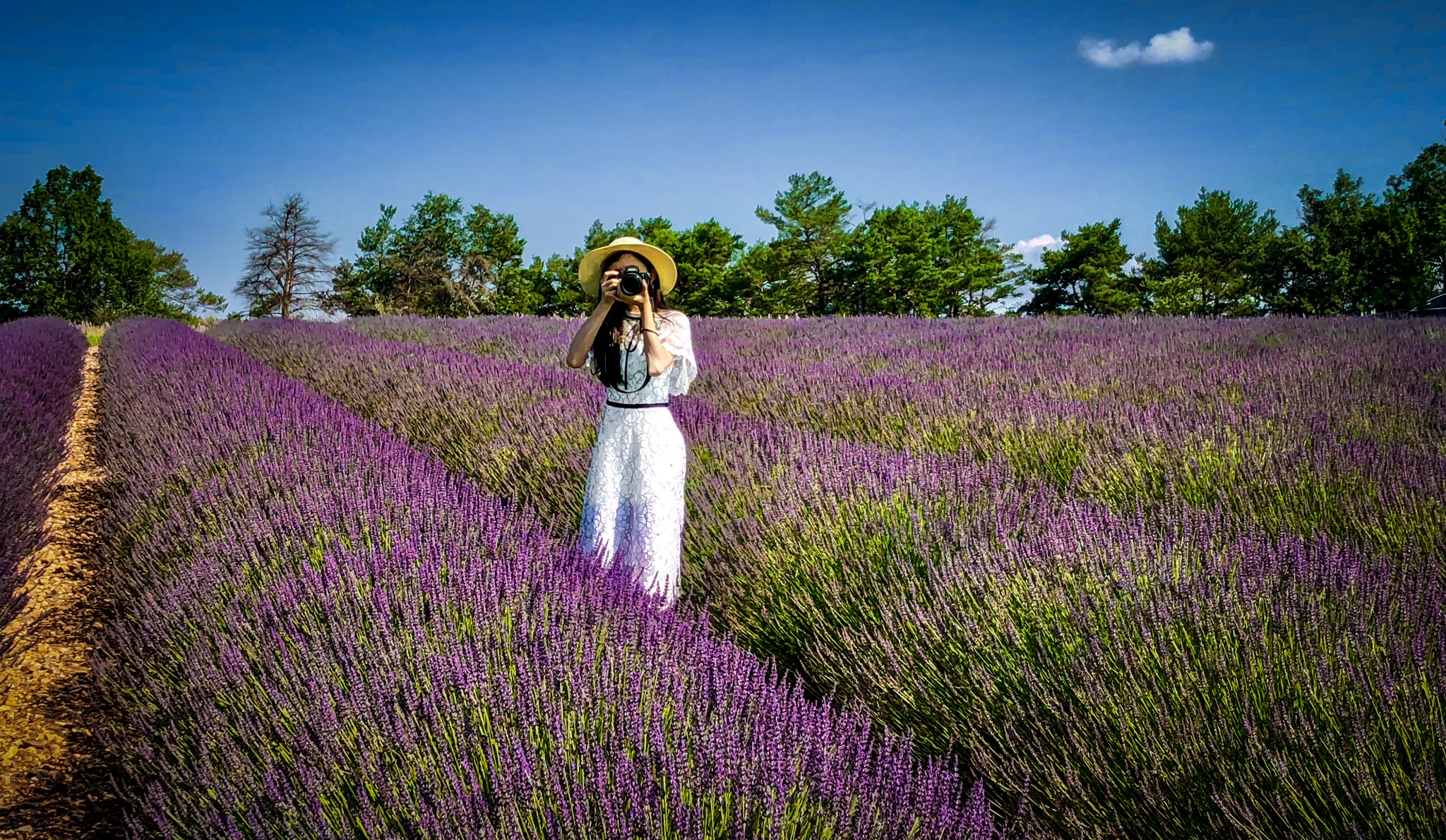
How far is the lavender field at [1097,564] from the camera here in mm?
1138

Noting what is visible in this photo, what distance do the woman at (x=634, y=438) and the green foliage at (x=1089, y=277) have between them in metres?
36.2

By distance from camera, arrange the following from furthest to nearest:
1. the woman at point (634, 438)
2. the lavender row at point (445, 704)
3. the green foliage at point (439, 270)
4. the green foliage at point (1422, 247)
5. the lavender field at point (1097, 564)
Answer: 1. the green foliage at point (439, 270)
2. the green foliage at point (1422, 247)
3. the woman at point (634, 438)
4. the lavender field at point (1097, 564)
5. the lavender row at point (445, 704)

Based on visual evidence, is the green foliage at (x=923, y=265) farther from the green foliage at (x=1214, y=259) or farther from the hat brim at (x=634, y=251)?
the hat brim at (x=634, y=251)

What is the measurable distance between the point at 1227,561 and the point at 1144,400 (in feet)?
8.83

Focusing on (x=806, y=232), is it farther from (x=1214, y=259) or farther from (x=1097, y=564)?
(x=1097, y=564)

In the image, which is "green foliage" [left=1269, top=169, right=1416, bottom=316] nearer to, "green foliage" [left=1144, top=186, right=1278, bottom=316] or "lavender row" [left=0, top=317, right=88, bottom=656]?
"green foliage" [left=1144, top=186, right=1278, bottom=316]

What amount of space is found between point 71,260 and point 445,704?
50.3 meters

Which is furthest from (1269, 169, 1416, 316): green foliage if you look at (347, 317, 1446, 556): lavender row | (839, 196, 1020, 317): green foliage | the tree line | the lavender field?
the lavender field

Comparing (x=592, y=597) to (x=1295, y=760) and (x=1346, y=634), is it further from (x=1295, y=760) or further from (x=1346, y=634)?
(x=1346, y=634)

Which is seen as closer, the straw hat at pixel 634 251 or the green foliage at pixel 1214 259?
the straw hat at pixel 634 251

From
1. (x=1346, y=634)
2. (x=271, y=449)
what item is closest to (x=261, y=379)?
(x=271, y=449)

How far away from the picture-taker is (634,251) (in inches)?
93.3

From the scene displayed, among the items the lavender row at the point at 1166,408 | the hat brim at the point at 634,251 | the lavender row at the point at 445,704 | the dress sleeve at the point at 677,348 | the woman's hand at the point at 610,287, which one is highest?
Answer: the hat brim at the point at 634,251

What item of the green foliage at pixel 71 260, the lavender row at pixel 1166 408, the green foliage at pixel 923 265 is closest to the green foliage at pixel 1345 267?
the green foliage at pixel 923 265
